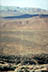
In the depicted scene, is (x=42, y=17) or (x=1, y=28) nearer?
(x=1, y=28)

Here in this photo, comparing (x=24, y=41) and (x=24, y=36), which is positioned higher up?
(x=24, y=36)

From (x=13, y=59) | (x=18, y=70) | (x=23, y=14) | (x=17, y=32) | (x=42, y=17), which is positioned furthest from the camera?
(x=23, y=14)

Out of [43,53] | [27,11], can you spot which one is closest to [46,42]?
[43,53]

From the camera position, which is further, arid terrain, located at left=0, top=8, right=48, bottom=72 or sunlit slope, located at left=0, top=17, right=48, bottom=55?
sunlit slope, located at left=0, top=17, right=48, bottom=55

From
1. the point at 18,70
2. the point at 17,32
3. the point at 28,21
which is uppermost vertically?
the point at 28,21

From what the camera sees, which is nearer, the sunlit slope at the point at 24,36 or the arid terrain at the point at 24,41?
the arid terrain at the point at 24,41

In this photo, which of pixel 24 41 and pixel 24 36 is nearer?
pixel 24 41

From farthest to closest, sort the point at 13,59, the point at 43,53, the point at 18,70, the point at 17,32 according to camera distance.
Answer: the point at 17,32, the point at 43,53, the point at 13,59, the point at 18,70

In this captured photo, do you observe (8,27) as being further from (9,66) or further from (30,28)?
(9,66)
